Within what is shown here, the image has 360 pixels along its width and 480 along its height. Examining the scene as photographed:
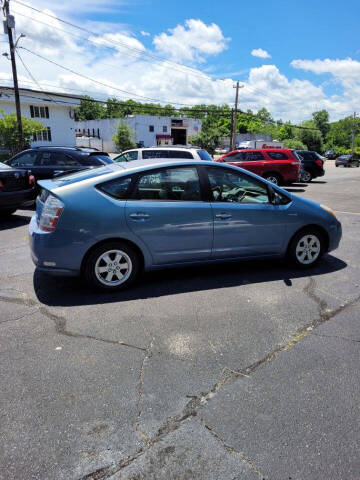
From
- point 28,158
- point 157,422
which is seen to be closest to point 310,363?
point 157,422

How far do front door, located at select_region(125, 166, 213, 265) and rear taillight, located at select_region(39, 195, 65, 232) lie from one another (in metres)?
0.75

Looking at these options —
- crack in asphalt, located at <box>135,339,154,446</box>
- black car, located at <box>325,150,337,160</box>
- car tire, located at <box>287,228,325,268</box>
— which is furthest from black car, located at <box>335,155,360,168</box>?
crack in asphalt, located at <box>135,339,154,446</box>

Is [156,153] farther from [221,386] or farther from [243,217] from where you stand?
[221,386]

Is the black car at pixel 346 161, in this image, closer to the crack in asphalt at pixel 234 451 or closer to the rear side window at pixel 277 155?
the rear side window at pixel 277 155

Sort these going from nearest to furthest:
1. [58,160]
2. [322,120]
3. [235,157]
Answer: [58,160], [235,157], [322,120]

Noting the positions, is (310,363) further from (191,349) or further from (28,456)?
(28,456)

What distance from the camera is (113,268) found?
13.3 ft

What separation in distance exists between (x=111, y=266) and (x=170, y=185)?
1.21 metres

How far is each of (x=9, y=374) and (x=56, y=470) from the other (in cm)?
102

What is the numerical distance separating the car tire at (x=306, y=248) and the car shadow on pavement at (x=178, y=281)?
0.12m

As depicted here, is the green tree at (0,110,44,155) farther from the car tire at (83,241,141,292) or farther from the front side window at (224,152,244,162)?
the car tire at (83,241,141,292)

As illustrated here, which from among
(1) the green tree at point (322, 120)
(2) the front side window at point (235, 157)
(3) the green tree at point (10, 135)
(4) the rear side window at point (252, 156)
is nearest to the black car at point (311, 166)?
(4) the rear side window at point (252, 156)

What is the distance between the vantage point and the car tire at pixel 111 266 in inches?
156

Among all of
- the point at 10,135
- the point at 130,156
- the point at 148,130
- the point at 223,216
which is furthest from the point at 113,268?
the point at 148,130
